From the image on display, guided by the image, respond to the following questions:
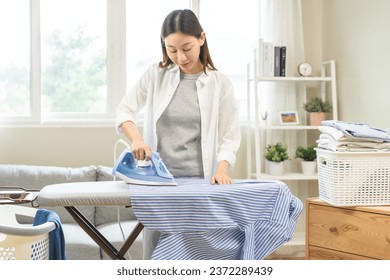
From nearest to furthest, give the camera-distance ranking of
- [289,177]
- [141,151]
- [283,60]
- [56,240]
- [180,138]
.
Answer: [56,240] → [141,151] → [180,138] → [289,177] → [283,60]

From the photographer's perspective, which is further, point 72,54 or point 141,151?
point 72,54

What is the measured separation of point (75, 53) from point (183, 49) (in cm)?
211

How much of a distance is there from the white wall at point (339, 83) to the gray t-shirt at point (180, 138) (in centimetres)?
169

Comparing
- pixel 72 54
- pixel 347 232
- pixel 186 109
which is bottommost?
pixel 347 232

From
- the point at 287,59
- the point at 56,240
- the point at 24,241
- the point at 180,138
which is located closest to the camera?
the point at 24,241

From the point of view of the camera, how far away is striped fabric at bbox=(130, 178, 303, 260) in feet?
5.91

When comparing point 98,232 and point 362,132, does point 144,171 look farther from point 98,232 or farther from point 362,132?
point 362,132

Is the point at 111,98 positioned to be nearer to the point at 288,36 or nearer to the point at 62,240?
the point at 288,36

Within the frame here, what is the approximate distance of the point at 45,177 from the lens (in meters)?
3.50

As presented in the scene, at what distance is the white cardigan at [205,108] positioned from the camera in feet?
6.79

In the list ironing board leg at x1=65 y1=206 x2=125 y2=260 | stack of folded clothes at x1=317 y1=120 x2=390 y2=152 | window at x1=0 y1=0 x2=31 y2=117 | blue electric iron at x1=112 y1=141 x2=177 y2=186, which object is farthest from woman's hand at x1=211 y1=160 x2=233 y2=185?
window at x1=0 y1=0 x2=31 y2=117

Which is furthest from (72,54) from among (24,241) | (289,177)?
(24,241)

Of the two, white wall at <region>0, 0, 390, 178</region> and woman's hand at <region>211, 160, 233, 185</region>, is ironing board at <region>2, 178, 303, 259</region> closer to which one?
woman's hand at <region>211, 160, 233, 185</region>

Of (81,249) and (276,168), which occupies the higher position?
(276,168)
